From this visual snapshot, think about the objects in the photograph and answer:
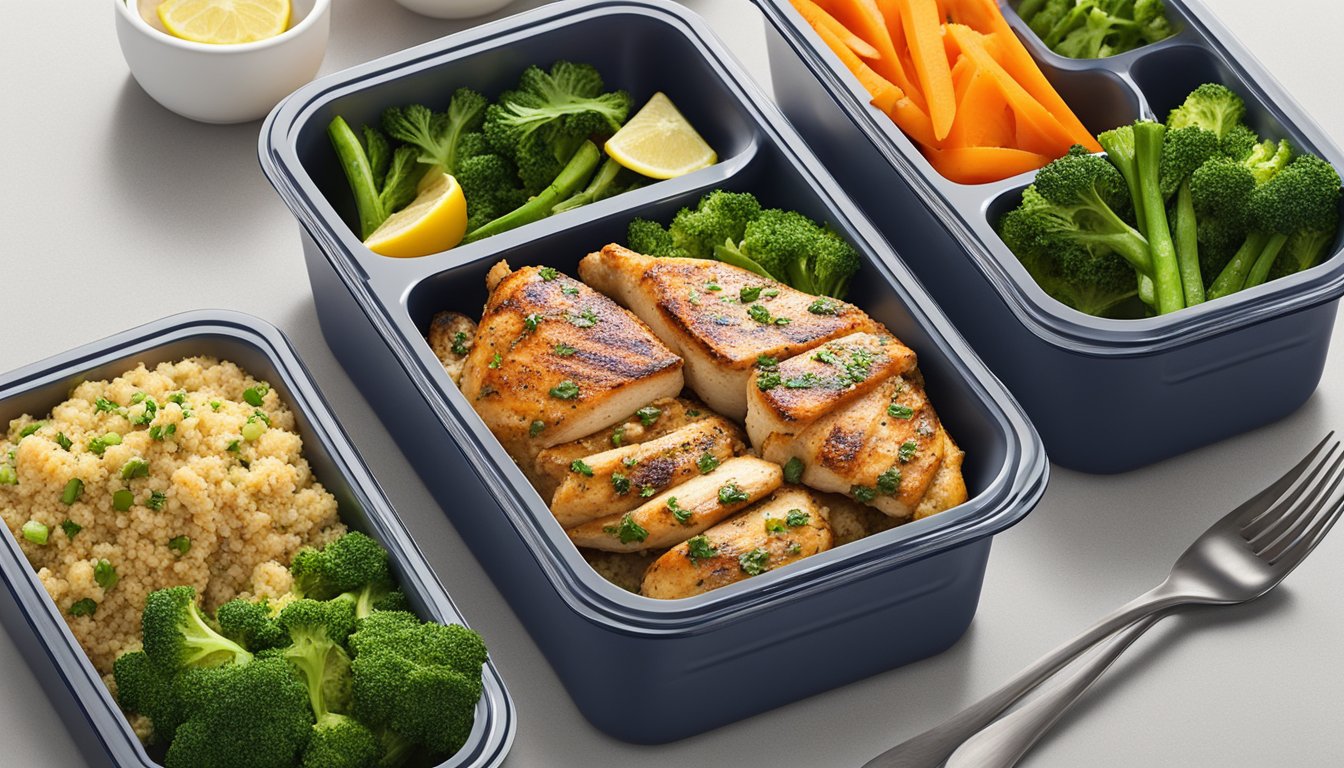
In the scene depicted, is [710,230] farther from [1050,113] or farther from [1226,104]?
[1226,104]

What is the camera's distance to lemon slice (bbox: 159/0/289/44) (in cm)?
477

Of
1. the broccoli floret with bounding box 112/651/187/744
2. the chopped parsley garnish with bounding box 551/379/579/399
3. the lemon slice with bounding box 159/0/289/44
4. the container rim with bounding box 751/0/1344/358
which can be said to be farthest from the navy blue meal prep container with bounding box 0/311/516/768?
the container rim with bounding box 751/0/1344/358

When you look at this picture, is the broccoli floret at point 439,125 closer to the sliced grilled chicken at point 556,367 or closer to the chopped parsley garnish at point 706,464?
the sliced grilled chicken at point 556,367

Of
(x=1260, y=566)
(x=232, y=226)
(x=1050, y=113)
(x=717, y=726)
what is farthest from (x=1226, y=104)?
(x=232, y=226)

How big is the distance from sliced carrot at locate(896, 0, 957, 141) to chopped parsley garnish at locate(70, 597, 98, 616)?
85.5 inches

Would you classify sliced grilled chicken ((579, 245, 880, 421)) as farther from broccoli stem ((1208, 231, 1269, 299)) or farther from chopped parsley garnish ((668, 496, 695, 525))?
broccoli stem ((1208, 231, 1269, 299))

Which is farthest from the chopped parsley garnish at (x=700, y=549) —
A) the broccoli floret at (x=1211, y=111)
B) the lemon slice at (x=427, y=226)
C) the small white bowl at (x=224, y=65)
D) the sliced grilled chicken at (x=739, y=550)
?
the small white bowl at (x=224, y=65)

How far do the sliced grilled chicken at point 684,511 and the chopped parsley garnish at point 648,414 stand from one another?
20cm

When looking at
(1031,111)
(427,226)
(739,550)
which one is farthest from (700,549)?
(1031,111)

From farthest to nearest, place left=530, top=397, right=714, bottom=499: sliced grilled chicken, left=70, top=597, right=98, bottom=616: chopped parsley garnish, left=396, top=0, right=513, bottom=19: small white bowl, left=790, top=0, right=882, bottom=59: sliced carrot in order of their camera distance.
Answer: left=396, top=0, right=513, bottom=19: small white bowl → left=790, top=0, right=882, bottom=59: sliced carrot → left=530, top=397, right=714, bottom=499: sliced grilled chicken → left=70, top=597, right=98, bottom=616: chopped parsley garnish

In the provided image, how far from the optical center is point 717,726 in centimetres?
377

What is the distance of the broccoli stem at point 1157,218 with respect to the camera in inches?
160

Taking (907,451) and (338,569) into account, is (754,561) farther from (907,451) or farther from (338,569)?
(338,569)

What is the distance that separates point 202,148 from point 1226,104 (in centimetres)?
259
